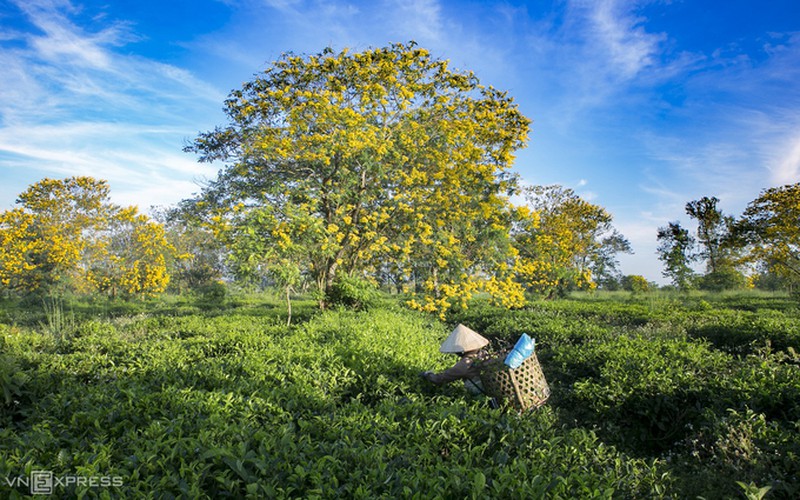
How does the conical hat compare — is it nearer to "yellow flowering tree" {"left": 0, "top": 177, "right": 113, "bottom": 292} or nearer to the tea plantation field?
the tea plantation field

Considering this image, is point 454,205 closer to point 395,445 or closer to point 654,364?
point 654,364

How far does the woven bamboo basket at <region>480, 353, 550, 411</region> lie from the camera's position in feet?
12.2

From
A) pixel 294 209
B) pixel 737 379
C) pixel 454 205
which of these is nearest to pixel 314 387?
pixel 737 379

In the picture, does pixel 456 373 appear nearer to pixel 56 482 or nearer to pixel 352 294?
pixel 56 482

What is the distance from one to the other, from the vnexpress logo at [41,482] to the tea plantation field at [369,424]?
0.04m

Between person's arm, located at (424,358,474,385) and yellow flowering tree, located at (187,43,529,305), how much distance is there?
500 cm

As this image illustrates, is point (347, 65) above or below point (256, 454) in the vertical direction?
above

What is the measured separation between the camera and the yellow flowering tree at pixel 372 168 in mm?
9039

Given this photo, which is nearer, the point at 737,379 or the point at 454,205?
the point at 737,379

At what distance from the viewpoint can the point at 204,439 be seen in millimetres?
2570

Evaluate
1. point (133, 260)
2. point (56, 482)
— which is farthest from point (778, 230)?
point (133, 260)

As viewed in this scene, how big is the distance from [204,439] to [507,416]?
6.59 ft

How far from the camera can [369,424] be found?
2928mm

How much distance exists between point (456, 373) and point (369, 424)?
1.37m
